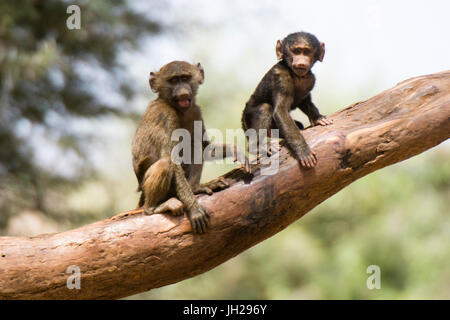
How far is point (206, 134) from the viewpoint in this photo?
5.36 metres

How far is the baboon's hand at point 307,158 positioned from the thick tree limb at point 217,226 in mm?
60

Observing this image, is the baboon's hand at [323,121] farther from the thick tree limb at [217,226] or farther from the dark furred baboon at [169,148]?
the dark furred baboon at [169,148]

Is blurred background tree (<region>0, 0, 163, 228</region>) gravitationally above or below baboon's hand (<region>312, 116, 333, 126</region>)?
above

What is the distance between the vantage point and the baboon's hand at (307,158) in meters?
4.46

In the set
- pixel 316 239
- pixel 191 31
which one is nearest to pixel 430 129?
pixel 191 31

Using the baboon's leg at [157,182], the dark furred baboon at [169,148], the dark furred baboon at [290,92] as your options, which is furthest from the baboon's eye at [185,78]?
the baboon's leg at [157,182]

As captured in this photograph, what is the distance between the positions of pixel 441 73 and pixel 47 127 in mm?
9259

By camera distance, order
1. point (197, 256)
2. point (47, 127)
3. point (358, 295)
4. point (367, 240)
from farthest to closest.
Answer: point (367, 240)
point (358, 295)
point (47, 127)
point (197, 256)

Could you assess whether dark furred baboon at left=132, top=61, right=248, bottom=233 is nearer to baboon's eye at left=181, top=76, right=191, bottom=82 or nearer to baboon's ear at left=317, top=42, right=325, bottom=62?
baboon's eye at left=181, top=76, right=191, bottom=82

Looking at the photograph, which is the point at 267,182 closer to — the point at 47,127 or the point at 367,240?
the point at 47,127

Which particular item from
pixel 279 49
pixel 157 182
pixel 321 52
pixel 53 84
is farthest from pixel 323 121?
pixel 53 84

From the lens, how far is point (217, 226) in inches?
173

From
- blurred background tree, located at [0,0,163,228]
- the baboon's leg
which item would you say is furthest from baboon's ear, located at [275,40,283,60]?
blurred background tree, located at [0,0,163,228]

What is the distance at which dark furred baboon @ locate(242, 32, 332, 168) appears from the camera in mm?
4672
